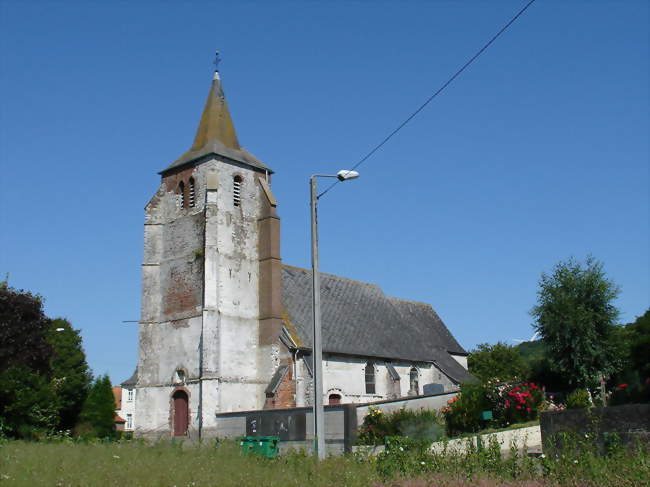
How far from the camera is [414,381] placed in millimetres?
40219

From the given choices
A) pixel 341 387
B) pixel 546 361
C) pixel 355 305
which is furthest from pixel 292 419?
pixel 355 305

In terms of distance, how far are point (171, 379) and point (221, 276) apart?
5.74 meters

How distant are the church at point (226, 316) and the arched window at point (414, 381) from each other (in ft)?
0.61

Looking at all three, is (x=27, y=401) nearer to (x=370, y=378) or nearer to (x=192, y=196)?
(x=192, y=196)

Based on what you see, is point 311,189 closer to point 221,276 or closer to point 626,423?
point 626,423

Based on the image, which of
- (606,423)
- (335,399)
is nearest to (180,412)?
(335,399)

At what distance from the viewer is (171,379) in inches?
1339

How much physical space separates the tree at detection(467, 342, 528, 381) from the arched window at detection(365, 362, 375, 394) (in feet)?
44.0

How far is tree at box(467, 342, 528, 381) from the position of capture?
48719mm

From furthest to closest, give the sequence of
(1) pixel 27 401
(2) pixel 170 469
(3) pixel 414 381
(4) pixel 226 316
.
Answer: (1) pixel 27 401 → (3) pixel 414 381 → (4) pixel 226 316 → (2) pixel 170 469

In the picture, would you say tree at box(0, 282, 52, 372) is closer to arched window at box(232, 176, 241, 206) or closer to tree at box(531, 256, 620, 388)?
arched window at box(232, 176, 241, 206)

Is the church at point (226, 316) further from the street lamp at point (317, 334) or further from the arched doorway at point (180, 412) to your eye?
the street lamp at point (317, 334)

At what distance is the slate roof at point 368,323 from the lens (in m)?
36.8

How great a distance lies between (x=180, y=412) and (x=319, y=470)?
23550mm
